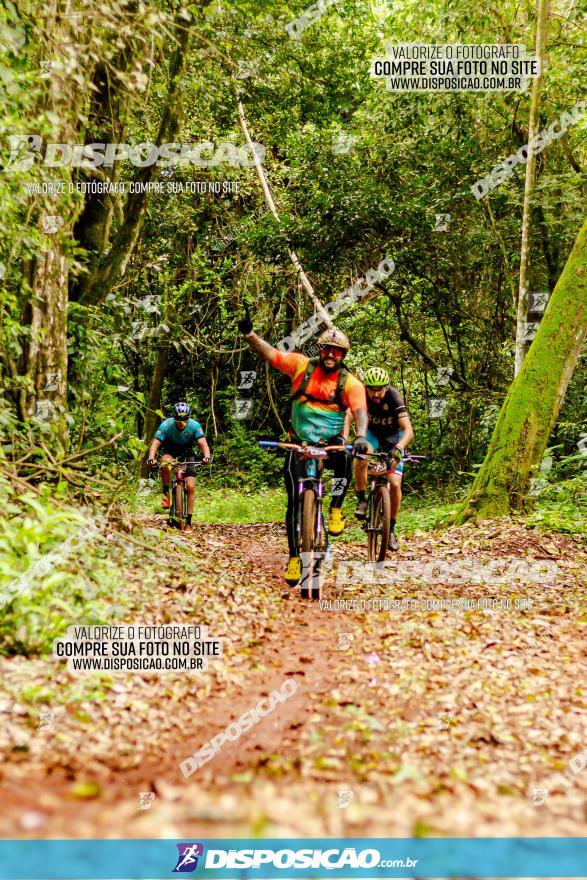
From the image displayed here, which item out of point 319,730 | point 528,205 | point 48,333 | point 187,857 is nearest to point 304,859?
point 187,857

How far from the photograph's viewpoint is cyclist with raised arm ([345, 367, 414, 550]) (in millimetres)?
9430

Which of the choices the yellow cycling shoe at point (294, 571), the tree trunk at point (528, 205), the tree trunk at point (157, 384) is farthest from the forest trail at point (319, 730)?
the tree trunk at point (157, 384)

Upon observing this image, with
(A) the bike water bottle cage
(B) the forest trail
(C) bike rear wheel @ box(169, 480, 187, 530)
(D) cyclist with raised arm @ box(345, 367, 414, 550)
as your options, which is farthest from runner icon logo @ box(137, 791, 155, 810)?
(C) bike rear wheel @ box(169, 480, 187, 530)

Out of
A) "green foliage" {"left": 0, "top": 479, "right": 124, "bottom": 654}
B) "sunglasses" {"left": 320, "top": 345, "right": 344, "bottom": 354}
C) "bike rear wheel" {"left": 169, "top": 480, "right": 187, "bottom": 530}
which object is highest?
"sunglasses" {"left": 320, "top": 345, "right": 344, "bottom": 354}

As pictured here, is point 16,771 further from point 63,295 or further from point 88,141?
point 88,141

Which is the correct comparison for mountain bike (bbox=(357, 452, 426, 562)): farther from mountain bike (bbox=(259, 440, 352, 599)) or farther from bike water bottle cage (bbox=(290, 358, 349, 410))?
mountain bike (bbox=(259, 440, 352, 599))

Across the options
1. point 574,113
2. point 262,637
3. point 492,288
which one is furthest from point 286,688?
Result: point 492,288

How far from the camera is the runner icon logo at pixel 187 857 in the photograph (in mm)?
3162

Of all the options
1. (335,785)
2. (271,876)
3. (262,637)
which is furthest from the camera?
(262,637)

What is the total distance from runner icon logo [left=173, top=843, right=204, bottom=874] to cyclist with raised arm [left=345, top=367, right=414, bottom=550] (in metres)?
6.33

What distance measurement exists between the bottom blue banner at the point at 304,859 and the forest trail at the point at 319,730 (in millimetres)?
Result: 59

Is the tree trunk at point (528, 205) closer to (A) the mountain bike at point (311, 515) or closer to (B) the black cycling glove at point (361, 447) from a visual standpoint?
(B) the black cycling glove at point (361, 447)

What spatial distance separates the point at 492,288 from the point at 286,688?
15236 millimetres

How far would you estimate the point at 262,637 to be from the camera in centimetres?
650
